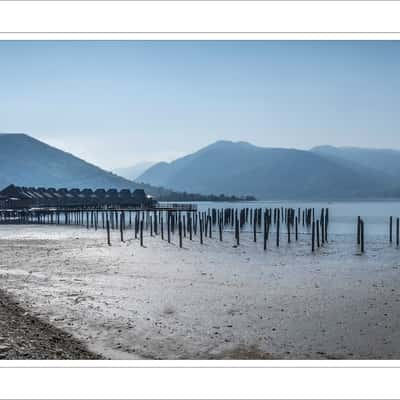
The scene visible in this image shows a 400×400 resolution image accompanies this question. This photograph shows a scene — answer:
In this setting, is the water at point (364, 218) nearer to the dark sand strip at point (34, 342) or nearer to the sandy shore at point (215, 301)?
the sandy shore at point (215, 301)

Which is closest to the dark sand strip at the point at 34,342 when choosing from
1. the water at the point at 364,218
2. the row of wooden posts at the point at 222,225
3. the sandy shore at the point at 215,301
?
the sandy shore at the point at 215,301

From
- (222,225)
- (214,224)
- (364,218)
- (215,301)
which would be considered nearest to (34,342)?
(215,301)

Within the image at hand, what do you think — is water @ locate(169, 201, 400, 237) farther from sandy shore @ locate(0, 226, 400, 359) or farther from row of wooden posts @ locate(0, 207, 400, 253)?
sandy shore @ locate(0, 226, 400, 359)

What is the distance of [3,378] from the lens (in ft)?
21.6

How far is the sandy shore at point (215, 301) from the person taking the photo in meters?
7.93

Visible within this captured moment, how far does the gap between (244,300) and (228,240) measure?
16.2m

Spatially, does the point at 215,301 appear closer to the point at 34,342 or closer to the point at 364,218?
the point at 34,342

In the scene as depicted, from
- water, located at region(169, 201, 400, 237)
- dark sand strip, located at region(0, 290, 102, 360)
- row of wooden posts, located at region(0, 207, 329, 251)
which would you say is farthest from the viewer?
water, located at region(169, 201, 400, 237)

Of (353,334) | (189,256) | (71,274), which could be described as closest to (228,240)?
(189,256)

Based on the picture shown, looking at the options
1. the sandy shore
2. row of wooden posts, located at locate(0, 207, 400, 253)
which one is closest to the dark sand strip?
the sandy shore

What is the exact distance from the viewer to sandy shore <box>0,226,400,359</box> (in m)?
7.93
